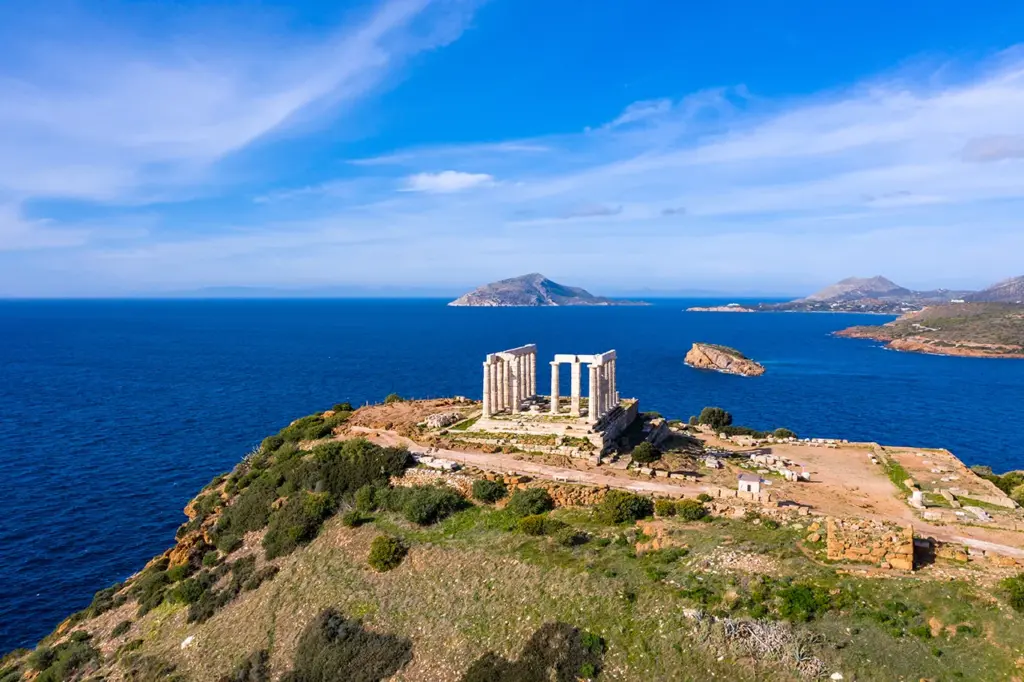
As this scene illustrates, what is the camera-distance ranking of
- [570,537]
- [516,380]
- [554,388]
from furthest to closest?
1. [516,380]
2. [554,388]
3. [570,537]

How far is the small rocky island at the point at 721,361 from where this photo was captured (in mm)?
139125

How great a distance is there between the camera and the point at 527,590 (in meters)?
29.4

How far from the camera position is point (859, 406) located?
102m

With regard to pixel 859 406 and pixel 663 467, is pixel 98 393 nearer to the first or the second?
Result: pixel 663 467

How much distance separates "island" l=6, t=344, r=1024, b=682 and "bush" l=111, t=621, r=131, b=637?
111 mm

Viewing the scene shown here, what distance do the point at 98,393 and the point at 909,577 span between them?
4647 inches

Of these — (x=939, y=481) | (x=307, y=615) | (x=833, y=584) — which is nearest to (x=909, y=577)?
(x=833, y=584)

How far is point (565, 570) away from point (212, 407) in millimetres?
82206

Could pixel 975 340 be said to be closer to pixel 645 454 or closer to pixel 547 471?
pixel 645 454

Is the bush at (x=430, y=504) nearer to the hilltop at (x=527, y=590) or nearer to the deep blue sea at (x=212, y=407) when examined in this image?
the hilltop at (x=527, y=590)

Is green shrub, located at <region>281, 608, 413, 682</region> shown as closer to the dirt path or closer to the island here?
the island

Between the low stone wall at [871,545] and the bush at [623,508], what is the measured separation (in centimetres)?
910

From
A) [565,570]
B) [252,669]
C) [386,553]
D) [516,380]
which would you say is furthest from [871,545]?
[516,380]

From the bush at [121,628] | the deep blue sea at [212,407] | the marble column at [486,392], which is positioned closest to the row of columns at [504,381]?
the marble column at [486,392]
